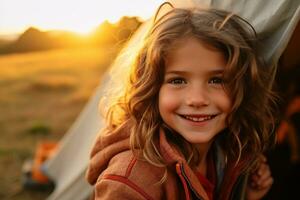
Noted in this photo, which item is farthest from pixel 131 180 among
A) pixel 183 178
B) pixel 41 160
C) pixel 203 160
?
pixel 41 160

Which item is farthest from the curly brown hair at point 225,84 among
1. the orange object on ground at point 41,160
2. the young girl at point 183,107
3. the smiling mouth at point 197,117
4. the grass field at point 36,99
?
the orange object on ground at point 41,160

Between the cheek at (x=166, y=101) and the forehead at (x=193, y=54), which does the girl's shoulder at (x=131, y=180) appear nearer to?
the cheek at (x=166, y=101)

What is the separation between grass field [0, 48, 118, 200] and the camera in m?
4.80

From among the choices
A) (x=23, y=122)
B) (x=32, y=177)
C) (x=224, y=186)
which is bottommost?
(x=23, y=122)

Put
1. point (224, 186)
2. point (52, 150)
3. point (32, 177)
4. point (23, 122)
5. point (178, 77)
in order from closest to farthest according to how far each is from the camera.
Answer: point (178, 77) → point (224, 186) → point (32, 177) → point (52, 150) → point (23, 122)

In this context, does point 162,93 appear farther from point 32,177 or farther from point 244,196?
point 32,177

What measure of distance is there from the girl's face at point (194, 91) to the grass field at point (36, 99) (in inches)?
18.5

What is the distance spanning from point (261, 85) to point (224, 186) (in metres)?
0.42

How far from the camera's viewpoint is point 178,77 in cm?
170

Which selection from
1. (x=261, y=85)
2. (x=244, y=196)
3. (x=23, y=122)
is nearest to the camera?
(x=261, y=85)

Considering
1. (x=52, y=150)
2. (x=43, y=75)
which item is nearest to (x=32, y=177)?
(x=52, y=150)

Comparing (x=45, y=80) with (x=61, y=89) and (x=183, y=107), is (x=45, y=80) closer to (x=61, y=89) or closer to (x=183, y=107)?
(x=61, y=89)

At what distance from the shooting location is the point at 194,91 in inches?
66.1

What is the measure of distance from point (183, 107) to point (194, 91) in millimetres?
69
